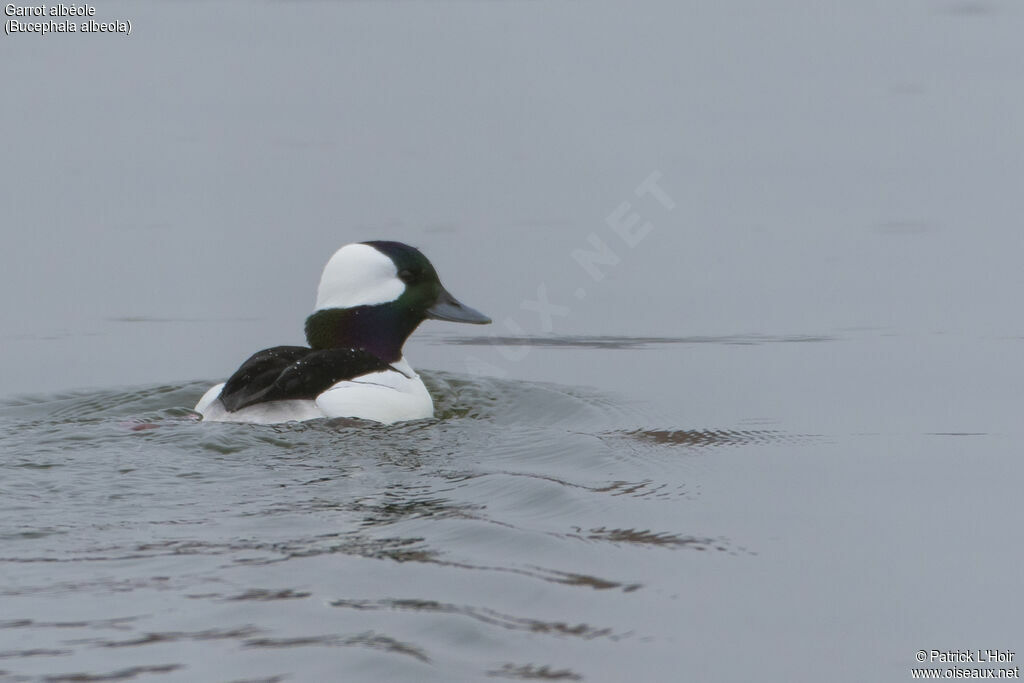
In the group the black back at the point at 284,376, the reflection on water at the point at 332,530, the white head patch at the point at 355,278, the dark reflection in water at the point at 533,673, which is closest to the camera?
the dark reflection in water at the point at 533,673

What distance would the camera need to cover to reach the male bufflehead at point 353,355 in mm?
6551

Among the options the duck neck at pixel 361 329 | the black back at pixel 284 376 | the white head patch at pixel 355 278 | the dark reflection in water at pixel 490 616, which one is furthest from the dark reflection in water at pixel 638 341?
the dark reflection in water at pixel 490 616

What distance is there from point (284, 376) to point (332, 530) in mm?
1733

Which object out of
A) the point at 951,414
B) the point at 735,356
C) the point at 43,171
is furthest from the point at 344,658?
the point at 43,171

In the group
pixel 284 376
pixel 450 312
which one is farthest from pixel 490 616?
pixel 450 312

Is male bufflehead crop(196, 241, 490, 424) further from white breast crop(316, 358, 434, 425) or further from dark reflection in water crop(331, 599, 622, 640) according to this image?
dark reflection in water crop(331, 599, 622, 640)

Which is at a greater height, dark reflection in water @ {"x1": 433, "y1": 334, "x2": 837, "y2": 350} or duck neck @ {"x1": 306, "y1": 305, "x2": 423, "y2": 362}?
duck neck @ {"x1": 306, "y1": 305, "x2": 423, "y2": 362}

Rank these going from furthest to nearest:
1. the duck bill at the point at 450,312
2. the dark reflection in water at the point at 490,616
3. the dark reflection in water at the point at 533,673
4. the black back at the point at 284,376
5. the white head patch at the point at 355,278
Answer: the duck bill at the point at 450,312 → the white head patch at the point at 355,278 → the black back at the point at 284,376 → the dark reflection in water at the point at 490,616 → the dark reflection in water at the point at 533,673

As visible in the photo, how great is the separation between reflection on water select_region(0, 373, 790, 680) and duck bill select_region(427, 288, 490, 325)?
2.07ft

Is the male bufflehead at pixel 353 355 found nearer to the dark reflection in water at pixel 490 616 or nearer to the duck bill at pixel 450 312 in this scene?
the duck bill at pixel 450 312

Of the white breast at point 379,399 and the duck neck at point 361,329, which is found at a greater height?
the duck neck at point 361,329

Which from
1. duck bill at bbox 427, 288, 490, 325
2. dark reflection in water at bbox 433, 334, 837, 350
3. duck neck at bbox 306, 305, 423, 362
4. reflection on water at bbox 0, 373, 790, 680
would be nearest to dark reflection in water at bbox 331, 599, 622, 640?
reflection on water at bbox 0, 373, 790, 680

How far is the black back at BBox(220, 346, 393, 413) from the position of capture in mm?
6516

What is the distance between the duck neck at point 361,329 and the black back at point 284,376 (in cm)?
66
